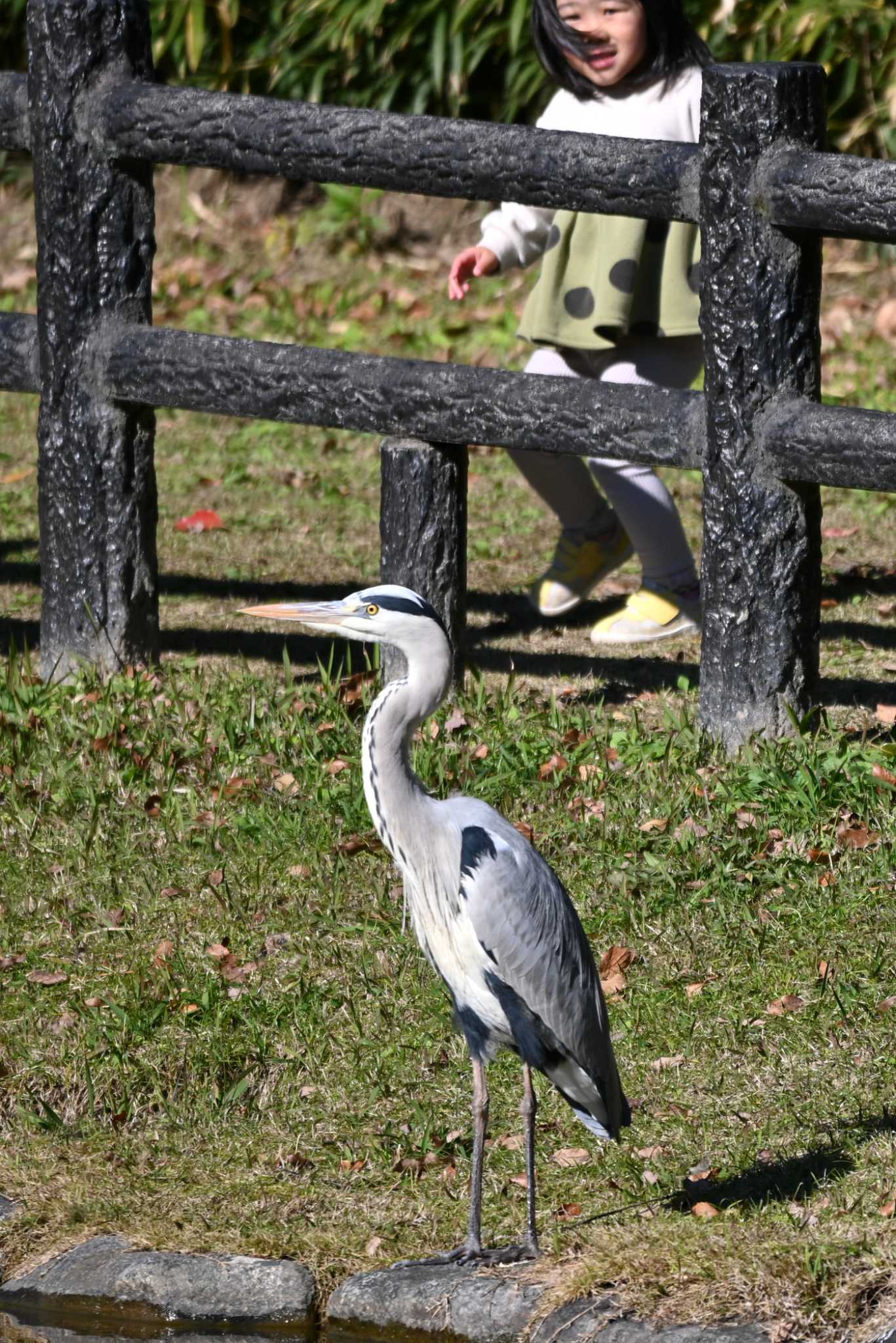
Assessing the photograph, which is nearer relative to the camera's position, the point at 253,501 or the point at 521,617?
the point at 521,617

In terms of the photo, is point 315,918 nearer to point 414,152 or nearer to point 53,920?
point 53,920

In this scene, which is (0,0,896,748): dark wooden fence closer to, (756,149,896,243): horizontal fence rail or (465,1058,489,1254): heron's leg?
(756,149,896,243): horizontal fence rail

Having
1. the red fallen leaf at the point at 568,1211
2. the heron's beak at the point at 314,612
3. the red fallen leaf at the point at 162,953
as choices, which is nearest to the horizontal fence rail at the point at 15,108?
the red fallen leaf at the point at 162,953

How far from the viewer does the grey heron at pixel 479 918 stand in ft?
11.4

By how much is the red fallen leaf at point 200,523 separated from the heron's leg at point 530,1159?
438 cm

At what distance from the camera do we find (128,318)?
5.82 metres

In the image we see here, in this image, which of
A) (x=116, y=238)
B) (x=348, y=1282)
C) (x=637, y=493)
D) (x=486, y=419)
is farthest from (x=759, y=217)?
(x=348, y=1282)

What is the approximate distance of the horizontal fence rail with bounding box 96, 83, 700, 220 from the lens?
16.7 ft

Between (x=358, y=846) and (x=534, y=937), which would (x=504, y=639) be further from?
(x=534, y=937)

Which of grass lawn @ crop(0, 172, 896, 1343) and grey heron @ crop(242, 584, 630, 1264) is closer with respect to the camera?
grey heron @ crop(242, 584, 630, 1264)

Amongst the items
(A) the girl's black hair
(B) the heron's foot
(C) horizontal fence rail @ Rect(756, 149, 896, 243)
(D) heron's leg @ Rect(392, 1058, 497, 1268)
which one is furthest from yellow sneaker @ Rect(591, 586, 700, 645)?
(B) the heron's foot

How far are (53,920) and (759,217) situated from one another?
2.35 meters

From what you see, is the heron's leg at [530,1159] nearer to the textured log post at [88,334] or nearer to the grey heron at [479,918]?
the grey heron at [479,918]

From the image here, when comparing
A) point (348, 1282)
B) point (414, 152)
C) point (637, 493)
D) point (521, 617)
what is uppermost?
point (414, 152)
